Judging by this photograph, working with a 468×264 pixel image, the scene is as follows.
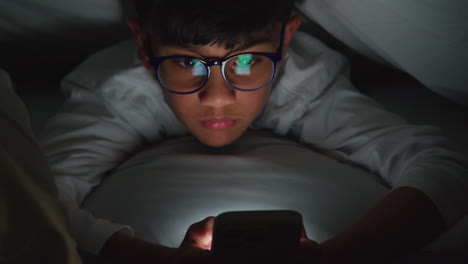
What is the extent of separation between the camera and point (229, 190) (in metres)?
0.70

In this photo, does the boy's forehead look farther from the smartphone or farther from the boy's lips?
the smartphone

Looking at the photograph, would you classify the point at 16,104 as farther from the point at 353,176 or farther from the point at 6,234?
the point at 353,176

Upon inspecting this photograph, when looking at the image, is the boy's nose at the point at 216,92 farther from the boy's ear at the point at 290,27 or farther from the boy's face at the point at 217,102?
the boy's ear at the point at 290,27

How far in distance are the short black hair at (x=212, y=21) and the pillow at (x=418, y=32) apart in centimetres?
16

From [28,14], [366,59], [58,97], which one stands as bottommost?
[58,97]

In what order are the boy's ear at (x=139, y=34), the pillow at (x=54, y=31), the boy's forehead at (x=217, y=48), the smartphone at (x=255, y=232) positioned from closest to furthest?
the smartphone at (x=255, y=232)
the boy's forehead at (x=217, y=48)
the boy's ear at (x=139, y=34)
the pillow at (x=54, y=31)

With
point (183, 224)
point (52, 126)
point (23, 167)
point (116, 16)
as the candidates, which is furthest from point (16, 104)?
point (116, 16)

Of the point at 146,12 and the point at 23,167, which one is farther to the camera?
the point at 146,12

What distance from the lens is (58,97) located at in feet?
3.54

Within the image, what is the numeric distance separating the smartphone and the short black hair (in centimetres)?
34

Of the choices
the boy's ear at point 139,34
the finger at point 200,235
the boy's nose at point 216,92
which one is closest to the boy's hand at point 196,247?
the finger at point 200,235

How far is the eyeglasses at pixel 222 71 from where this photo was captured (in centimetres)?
72

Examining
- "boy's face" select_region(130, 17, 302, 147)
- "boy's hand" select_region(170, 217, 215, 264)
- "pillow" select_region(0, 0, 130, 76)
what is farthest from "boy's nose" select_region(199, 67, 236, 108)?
"pillow" select_region(0, 0, 130, 76)

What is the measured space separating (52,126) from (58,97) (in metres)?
0.24
